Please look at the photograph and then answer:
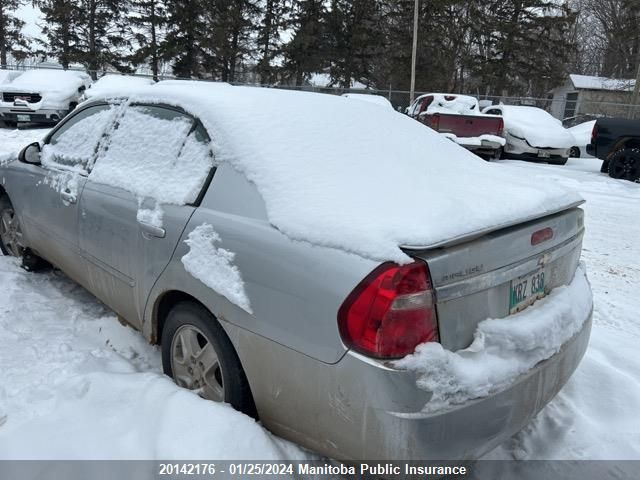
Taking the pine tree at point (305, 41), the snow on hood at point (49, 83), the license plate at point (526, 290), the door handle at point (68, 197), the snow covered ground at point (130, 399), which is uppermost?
the pine tree at point (305, 41)

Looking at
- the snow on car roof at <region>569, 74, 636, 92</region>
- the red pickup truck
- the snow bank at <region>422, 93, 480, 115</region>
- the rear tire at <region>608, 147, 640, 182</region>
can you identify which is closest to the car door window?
the red pickup truck

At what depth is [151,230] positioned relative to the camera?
255 cm

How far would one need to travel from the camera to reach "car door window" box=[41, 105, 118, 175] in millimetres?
3289

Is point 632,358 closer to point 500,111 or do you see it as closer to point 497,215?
point 497,215

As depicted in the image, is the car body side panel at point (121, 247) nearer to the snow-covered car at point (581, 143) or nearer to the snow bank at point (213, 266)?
the snow bank at point (213, 266)

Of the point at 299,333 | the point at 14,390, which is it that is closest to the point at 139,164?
the point at 14,390

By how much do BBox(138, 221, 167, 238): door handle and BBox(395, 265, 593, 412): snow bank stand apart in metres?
1.34

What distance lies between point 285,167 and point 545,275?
1225mm

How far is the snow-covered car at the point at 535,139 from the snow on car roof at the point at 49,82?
1237 centimetres

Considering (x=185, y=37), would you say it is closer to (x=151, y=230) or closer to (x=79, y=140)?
(x=79, y=140)

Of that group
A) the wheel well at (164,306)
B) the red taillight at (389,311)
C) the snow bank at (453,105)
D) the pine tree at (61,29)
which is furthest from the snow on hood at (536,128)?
the pine tree at (61,29)

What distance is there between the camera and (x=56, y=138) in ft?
12.5

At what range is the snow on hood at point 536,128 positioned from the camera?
1276 centimetres

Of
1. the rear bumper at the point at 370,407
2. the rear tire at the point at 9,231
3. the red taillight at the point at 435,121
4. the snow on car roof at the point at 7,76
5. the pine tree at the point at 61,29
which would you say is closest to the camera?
the rear bumper at the point at 370,407
